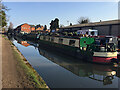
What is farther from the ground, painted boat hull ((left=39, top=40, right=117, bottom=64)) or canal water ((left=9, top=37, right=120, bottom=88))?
painted boat hull ((left=39, top=40, right=117, bottom=64))

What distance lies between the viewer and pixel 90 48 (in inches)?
601

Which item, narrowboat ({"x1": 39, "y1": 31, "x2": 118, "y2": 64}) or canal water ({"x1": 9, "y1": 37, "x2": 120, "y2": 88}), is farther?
narrowboat ({"x1": 39, "y1": 31, "x2": 118, "y2": 64})

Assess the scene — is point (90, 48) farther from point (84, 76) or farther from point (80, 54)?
point (84, 76)

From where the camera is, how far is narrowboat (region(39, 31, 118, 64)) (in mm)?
13570

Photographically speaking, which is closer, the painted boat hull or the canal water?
the canal water

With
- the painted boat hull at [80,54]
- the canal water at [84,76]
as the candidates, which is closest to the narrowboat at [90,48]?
the painted boat hull at [80,54]

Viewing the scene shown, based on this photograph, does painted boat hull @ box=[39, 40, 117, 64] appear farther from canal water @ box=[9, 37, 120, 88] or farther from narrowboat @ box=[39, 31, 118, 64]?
canal water @ box=[9, 37, 120, 88]

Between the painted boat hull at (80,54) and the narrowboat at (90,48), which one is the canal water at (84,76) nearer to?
the painted boat hull at (80,54)

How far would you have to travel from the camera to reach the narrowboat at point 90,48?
13570mm

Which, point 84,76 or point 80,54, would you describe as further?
point 80,54

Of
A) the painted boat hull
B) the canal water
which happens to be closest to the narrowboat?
Result: the painted boat hull

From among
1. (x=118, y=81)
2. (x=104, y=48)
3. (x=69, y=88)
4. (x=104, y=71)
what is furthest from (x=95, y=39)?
(x=69, y=88)

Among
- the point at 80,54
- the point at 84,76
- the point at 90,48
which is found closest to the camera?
the point at 84,76

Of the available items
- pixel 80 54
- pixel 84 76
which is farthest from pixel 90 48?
pixel 84 76
